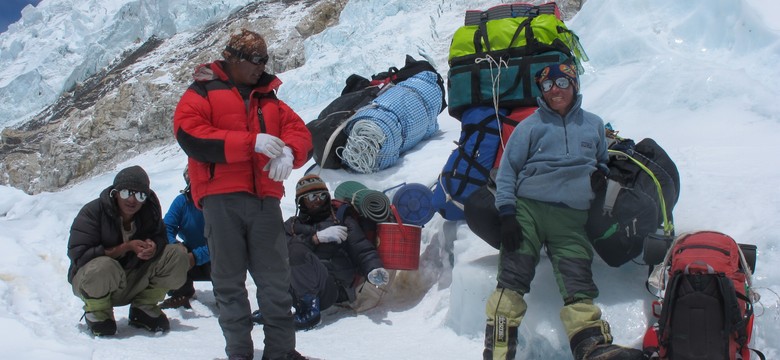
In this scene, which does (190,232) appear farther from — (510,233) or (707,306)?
(707,306)

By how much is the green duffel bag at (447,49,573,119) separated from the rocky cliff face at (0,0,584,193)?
16.0 meters

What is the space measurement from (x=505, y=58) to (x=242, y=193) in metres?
1.59

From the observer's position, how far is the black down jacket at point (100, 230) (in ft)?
8.59

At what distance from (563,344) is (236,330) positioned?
1125mm

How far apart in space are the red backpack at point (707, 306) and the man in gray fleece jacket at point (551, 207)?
0.84ft

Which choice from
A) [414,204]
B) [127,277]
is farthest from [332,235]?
[127,277]

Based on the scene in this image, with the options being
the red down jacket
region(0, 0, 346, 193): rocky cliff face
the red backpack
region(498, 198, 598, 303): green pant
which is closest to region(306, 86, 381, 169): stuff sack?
the red down jacket

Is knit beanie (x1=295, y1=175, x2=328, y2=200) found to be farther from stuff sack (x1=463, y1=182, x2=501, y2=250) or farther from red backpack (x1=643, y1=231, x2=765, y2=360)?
red backpack (x1=643, y1=231, x2=765, y2=360)

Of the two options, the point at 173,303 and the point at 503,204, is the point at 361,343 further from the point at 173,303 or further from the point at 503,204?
the point at 173,303

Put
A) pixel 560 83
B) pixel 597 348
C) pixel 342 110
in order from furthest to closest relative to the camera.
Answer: pixel 342 110 → pixel 560 83 → pixel 597 348

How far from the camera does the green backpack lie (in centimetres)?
305

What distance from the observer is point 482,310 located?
250cm

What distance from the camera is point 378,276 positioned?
3.08 meters

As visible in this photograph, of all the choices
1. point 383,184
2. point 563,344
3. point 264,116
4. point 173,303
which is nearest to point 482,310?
point 563,344
